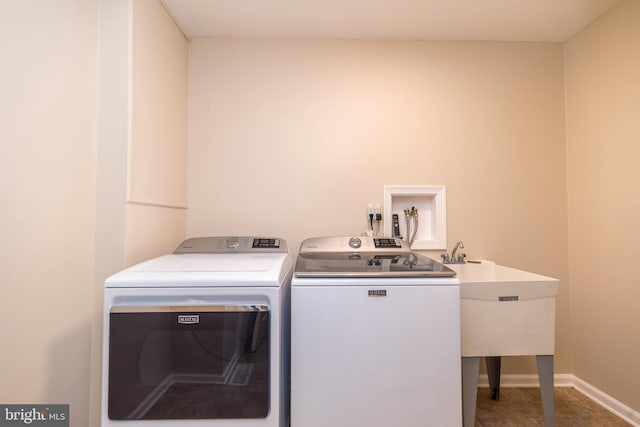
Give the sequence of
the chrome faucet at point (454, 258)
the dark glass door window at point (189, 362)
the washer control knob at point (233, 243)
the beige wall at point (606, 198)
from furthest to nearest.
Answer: the chrome faucet at point (454, 258), the washer control knob at point (233, 243), the beige wall at point (606, 198), the dark glass door window at point (189, 362)

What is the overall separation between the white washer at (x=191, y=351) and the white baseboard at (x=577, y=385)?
174 centimetres

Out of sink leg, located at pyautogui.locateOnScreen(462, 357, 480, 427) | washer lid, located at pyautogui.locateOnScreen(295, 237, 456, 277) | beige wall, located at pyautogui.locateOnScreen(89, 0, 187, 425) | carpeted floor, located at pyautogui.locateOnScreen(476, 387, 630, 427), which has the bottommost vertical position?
carpeted floor, located at pyautogui.locateOnScreen(476, 387, 630, 427)

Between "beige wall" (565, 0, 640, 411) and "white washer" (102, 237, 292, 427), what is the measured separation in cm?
203

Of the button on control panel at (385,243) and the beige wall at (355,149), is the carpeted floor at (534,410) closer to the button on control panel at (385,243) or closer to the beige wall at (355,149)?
the beige wall at (355,149)

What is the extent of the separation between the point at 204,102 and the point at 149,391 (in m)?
1.80

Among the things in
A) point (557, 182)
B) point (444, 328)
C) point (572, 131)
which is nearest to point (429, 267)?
point (444, 328)

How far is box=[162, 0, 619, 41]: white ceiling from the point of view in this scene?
5.99 ft

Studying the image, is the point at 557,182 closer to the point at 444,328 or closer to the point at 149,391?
the point at 444,328

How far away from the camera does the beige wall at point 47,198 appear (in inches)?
48.2

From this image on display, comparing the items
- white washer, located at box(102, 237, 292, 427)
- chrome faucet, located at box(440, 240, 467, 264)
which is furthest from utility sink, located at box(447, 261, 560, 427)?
white washer, located at box(102, 237, 292, 427)

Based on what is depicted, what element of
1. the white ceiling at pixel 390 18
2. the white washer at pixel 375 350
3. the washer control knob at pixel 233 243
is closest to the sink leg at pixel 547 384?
the white washer at pixel 375 350

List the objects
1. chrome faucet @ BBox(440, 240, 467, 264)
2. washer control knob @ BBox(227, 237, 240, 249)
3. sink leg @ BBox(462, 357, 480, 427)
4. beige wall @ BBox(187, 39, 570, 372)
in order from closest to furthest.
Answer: sink leg @ BBox(462, 357, 480, 427)
washer control knob @ BBox(227, 237, 240, 249)
chrome faucet @ BBox(440, 240, 467, 264)
beige wall @ BBox(187, 39, 570, 372)

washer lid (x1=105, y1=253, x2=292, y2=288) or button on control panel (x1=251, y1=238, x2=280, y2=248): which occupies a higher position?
button on control panel (x1=251, y1=238, x2=280, y2=248)

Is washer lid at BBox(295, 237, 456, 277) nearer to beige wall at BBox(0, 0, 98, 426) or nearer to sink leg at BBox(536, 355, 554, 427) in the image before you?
sink leg at BBox(536, 355, 554, 427)
